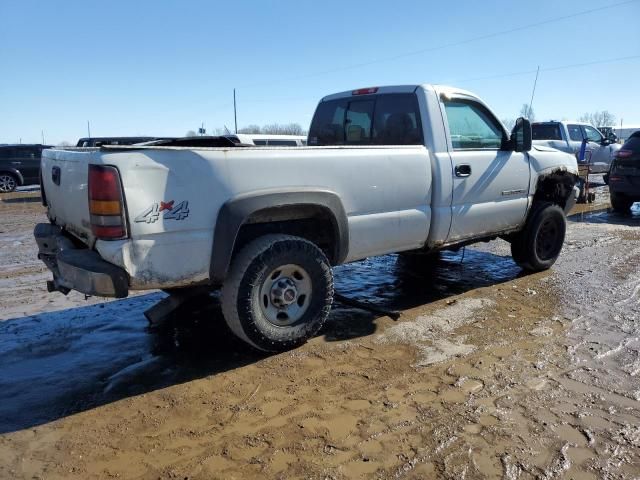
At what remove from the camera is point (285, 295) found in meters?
3.78

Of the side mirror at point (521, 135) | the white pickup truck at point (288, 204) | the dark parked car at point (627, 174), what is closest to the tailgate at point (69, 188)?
the white pickup truck at point (288, 204)

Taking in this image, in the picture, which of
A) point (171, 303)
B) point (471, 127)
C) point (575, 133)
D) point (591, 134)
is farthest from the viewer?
point (591, 134)

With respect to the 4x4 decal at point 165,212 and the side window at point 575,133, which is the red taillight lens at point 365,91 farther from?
the side window at point 575,133

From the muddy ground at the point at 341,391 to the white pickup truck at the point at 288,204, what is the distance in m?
0.54

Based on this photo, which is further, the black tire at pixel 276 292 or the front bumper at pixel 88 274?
the black tire at pixel 276 292

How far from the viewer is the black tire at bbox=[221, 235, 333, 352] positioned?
3553 millimetres

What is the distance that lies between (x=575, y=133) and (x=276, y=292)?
13.8m

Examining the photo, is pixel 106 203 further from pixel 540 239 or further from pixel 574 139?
A: pixel 574 139

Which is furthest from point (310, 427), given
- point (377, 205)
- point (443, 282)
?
point (443, 282)

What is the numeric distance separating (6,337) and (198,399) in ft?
6.86

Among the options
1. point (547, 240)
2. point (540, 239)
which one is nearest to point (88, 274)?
point (540, 239)

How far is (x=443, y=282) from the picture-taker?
231 inches

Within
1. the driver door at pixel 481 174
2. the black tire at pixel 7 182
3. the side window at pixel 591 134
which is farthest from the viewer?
the black tire at pixel 7 182

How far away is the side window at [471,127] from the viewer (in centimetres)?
491
